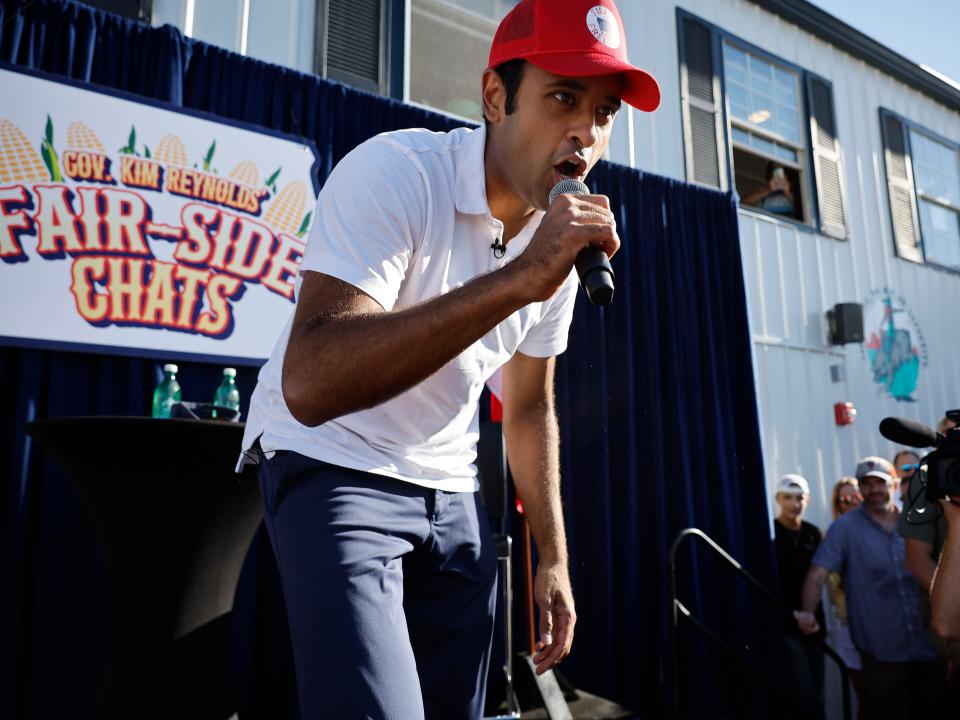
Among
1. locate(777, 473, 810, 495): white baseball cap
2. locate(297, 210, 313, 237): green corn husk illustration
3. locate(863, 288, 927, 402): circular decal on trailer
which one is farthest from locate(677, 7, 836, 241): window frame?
locate(297, 210, 313, 237): green corn husk illustration

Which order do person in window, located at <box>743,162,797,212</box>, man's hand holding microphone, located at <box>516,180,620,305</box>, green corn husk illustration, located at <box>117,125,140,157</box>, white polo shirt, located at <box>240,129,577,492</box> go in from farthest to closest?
person in window, located at <box>743,162,797,212</box>
green corn husk illustration, located at <box>117,125,140,157</box>
white polo shirt, located at <box>240,129,577,492</box>
man's hand holding microphone, located at <box>516,180,620,305</box>

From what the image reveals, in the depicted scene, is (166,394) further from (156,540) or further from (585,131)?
(585,131)

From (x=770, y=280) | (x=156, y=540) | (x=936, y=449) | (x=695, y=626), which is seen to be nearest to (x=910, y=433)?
(x=936, y=449)

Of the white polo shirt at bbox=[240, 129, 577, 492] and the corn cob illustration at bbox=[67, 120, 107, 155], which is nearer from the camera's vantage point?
the white polo shirt at bbox=[240, 129, 577, 492]

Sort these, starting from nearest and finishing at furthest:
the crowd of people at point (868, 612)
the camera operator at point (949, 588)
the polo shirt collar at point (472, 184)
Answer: the polo shirt collar at point (472, 184) < the camera operator at point (949, 588) < the crowd of people at point (868, 612)

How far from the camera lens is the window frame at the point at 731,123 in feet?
22.7

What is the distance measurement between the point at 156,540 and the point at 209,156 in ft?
8.33

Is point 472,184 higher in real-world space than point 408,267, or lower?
higher

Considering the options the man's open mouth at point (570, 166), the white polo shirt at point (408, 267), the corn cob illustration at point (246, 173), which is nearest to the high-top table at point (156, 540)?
the white polo shirt at point (408, 267)

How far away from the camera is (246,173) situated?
414 centimetres

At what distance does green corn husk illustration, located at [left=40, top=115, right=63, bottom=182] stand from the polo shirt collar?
9.60ft

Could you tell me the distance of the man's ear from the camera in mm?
1582

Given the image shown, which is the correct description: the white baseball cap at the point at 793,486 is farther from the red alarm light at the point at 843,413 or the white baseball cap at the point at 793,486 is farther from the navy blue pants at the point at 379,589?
the navy blue pants at the point at 379,589

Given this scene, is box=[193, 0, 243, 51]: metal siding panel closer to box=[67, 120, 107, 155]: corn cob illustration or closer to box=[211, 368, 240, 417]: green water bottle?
box=[67, 120, 107, 155]: corn cob illustration
